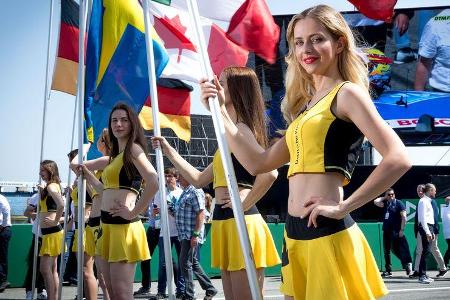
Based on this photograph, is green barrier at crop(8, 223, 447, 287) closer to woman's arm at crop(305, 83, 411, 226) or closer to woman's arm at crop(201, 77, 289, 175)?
woman's arm at crop(201, 77, 289, 175)

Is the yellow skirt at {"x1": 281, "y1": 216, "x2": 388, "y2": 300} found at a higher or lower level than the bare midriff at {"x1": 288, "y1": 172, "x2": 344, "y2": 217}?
lower

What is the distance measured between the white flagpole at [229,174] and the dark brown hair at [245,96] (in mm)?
1259

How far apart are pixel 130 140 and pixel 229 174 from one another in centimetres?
293

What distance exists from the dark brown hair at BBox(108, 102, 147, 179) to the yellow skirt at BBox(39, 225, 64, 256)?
3159 millimetres

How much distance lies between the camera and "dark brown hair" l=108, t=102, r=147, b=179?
5.57 meters

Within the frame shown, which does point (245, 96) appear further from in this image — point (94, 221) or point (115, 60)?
point (94, 221)

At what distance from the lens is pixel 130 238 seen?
5402mm

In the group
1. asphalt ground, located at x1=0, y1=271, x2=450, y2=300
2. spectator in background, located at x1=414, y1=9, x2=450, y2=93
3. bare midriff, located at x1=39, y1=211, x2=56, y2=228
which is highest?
spectator in background, located at x1=414, y1=9, x2=450, y2=93

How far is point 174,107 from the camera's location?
912 centimetres

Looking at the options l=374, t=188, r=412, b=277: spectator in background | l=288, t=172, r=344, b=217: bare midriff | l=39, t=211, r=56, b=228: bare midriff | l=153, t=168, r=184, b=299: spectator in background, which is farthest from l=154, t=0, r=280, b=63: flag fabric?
l=374, t=188, r=412, b=277: spectator in background

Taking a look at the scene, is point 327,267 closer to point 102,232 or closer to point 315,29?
point 315,29

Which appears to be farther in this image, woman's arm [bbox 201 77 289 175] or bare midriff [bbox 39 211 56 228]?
bare midriff [bbox 39 211 56 228]

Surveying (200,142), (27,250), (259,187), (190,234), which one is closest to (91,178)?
(259,187)

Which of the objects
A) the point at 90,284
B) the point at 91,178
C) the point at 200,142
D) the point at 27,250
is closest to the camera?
the point at 91,178
